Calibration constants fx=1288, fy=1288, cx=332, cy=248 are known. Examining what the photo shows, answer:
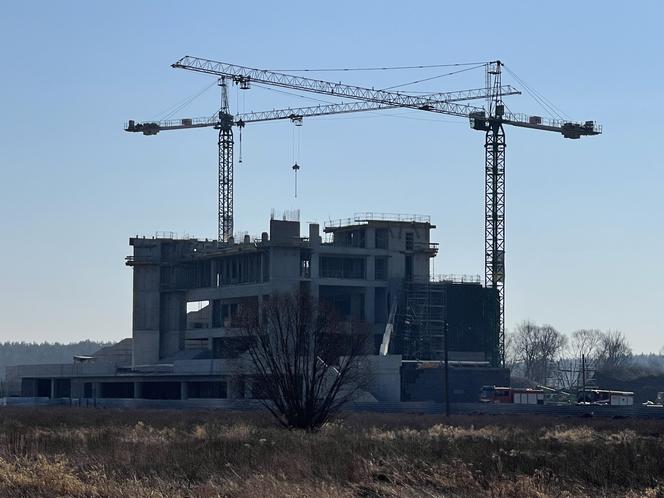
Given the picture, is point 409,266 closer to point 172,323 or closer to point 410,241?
point 410,241

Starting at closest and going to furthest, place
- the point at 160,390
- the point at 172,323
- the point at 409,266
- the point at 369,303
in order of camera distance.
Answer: the point at 369,303
the point at 160,390
the point at 409,266
the point at 172,323

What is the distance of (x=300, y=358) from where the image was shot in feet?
236

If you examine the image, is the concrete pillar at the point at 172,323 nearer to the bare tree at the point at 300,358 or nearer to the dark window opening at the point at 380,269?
the dark window opening at the point at 380,269

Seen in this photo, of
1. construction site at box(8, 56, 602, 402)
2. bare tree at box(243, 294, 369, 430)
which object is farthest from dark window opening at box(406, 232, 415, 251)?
bare tree at box(243, 294, 369, 430)

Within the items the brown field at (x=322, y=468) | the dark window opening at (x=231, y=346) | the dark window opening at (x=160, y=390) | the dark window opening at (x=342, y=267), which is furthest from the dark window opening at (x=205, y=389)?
the brown field at (x=322, y=468)

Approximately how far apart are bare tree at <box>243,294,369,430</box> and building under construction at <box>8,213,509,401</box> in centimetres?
5241

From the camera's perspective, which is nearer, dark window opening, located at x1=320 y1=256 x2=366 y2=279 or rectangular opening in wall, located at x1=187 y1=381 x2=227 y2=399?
rectangular opening in wall, located at x1=187 y1=381 x2=227 y2=399

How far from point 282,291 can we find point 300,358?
63.1 metres

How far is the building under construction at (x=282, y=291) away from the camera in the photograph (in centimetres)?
13800

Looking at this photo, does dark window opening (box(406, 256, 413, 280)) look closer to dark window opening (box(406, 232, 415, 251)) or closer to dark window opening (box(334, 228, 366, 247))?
dark window opening (box(406, 232, 415, 251))

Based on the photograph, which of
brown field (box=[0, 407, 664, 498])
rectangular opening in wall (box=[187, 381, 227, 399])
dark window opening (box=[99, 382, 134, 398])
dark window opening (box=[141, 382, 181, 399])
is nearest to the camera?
brown field (box=[0, 407, 664, 498])

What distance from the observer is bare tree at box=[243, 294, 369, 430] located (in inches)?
2598

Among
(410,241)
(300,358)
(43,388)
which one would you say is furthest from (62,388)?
(300,358)

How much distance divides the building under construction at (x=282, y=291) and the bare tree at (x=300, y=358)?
172 feet
